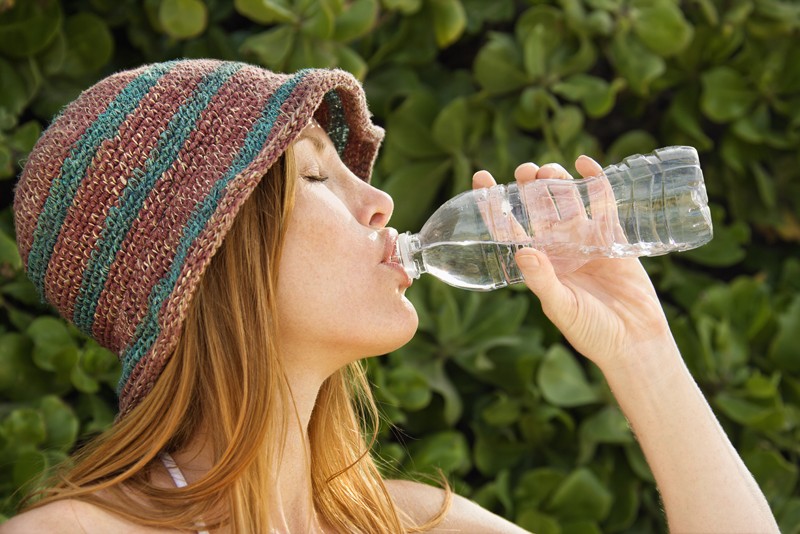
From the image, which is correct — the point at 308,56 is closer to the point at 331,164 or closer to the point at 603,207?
the point at 331,164

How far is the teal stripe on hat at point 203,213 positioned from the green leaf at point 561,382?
77 centimetres

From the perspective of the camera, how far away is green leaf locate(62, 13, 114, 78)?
1.67 metres

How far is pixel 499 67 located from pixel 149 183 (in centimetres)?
84

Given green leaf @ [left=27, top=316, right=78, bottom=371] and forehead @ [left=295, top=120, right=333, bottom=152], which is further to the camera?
green leaf @ [left=27, top=316, right=78, bottom=371]

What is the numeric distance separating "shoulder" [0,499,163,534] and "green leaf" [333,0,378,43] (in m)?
0.87

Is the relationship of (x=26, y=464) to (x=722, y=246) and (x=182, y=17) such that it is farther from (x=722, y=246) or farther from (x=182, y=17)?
(x=722, y=246)

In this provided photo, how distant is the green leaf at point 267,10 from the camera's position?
161 cm

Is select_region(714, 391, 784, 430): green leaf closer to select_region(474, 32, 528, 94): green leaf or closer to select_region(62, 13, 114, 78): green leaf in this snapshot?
select_region(474, 32, 528, 94): green leaf

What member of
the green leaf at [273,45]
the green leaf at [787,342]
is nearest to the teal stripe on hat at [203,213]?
the green leaf at [273,45]

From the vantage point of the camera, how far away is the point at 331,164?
4.33ft

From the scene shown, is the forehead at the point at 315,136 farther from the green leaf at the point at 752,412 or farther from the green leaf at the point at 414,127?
the green leaf at the point at 752,412

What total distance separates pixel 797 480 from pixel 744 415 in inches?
9.3

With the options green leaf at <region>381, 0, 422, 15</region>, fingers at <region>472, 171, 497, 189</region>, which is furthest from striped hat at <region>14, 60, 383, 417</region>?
green leaf at <region>381, 0, 422, 15</region>

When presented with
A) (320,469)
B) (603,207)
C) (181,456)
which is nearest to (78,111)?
(181,456)
